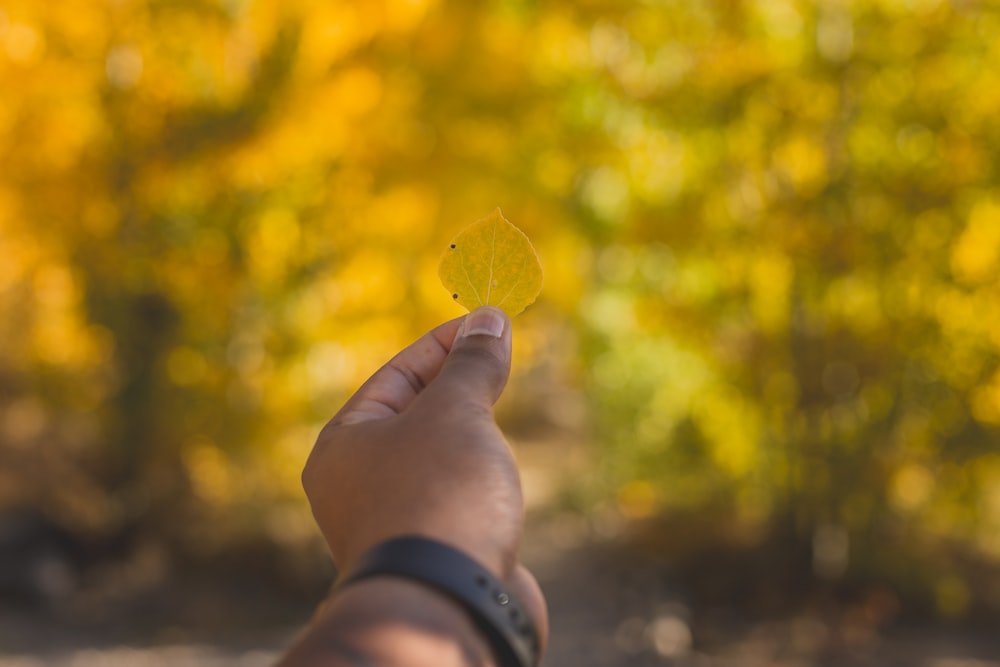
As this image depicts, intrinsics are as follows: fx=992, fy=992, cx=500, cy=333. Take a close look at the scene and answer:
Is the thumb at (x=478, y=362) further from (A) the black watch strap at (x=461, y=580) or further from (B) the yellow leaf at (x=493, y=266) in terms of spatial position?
(A) the black watch strap at (x=461, y=580)

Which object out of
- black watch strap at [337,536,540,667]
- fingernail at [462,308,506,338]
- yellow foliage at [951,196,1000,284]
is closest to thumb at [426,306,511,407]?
fingernail at [462,308,506,338]

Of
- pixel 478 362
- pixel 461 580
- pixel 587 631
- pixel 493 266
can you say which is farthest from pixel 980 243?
pixel 461 580

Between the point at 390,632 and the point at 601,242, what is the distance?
7.73 m

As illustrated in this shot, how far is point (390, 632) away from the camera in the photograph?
2.79 feet

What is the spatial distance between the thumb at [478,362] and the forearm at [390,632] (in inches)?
10.9

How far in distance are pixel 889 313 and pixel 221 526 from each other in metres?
5.21

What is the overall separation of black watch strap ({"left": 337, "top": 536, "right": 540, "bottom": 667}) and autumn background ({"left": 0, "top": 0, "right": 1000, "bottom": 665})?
17.4 ft

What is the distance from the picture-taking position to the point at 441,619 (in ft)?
2.90

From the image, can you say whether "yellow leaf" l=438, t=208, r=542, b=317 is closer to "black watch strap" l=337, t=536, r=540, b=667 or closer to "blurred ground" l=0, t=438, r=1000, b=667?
"black watch strap" l=337, t=536, r=540, b=667

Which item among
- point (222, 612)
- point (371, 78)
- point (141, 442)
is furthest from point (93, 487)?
point (371, 78)

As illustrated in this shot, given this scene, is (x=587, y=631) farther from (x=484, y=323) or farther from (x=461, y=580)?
(x=461, y=580)

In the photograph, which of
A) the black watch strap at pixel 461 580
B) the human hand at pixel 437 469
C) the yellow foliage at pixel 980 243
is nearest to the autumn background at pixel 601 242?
the yellow foliage at pixel 980 243

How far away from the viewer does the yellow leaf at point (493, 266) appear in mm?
1280

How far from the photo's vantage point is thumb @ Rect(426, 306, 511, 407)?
1.13 meters
